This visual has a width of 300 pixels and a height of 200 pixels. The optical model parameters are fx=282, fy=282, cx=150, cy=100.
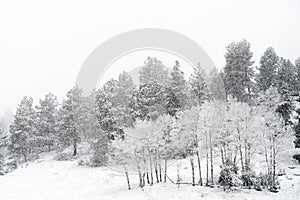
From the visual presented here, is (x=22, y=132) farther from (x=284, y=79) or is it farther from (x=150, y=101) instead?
(x=284, y=79)

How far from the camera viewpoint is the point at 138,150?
113 ft

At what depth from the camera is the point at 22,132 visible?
5275 centimetres

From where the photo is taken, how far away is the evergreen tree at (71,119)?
163 ft

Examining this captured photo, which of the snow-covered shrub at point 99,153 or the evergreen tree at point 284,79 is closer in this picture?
the snow-covered shrub at point 99,153

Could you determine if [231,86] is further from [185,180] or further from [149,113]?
[185,180]

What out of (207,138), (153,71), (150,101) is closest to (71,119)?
(150,101)

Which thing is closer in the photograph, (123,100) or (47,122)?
(123,100)

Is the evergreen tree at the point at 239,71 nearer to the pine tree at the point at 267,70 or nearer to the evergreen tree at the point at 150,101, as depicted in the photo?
the pine tree at the point at 267,70

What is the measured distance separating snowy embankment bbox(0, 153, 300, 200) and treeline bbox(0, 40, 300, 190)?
2.01 meters

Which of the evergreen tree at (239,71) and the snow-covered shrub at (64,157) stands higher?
the evergreen tree at (239,71)

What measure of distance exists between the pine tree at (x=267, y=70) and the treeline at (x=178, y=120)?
0.17 metres

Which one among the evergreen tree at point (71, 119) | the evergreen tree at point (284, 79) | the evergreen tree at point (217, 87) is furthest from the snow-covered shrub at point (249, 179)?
the evergreen tree at point (71, 119)

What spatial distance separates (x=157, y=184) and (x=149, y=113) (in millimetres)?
12322

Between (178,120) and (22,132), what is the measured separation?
32.4 meters
